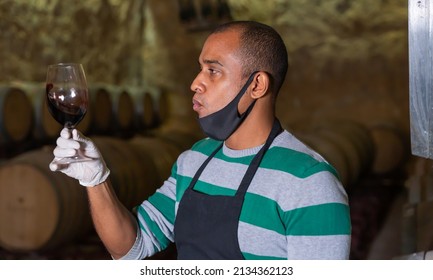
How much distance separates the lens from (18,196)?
408cm

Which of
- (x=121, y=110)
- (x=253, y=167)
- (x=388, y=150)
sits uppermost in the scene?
(x=253, y=167)


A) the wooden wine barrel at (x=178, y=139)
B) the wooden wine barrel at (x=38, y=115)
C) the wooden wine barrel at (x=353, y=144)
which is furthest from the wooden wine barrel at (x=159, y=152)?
the wooden wine barrel at (x=353, y=144)

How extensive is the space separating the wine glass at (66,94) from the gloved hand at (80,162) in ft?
0.18

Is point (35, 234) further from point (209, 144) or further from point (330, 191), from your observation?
point (330, 191)

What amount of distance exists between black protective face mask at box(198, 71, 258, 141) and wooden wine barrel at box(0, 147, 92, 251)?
2.29m

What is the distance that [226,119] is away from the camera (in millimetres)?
1934

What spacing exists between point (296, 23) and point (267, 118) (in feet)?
21.7

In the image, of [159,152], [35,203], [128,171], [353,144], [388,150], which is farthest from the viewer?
[388,150]

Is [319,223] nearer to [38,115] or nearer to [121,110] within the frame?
[38,115]

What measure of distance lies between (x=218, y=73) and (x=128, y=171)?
10.8 feet

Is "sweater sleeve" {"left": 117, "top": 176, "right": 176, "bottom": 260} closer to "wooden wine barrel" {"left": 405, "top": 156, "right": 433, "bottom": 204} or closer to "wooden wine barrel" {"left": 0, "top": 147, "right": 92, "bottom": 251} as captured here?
"wooden wine barrel" {"left": 405, "top": 156, "right": 433, "bottom": 204}

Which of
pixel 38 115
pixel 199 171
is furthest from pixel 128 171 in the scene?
pixel 199 171

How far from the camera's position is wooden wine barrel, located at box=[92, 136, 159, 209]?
4.96 meters
